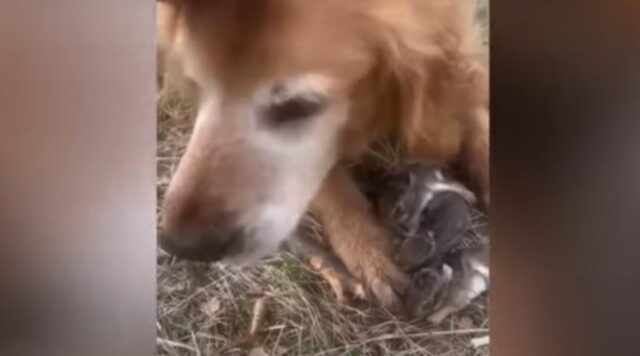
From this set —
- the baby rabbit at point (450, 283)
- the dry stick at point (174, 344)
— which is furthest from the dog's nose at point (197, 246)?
the baby rabbit at point (450, 283)

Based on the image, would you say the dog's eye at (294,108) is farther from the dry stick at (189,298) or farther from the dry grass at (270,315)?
the dry stick at (189,298)

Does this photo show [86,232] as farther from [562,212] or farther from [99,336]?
[562,212]

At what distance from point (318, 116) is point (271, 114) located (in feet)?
0.23

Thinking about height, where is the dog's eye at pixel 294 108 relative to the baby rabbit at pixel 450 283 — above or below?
above

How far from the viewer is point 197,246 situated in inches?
58.7

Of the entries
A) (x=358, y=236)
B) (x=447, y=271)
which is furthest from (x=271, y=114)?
(x=447, y=271)

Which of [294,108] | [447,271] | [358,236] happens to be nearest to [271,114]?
[294,108]

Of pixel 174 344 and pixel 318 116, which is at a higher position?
pixel 318 116

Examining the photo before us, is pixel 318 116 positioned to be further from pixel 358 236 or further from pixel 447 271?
pixel 447 271

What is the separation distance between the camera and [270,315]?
149 cm

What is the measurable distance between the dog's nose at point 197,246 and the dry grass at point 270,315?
14 mm

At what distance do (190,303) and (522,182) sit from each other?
1.71 feet

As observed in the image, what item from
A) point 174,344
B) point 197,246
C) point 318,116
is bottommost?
point 174,344

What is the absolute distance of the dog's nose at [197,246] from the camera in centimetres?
149
